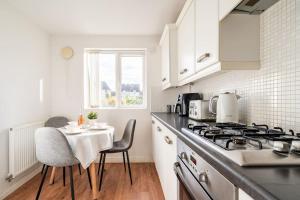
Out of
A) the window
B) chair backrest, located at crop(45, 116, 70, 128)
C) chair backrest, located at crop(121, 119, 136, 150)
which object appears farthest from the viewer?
the window

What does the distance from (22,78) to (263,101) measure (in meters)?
2.91

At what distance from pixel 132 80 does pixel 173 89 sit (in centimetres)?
81

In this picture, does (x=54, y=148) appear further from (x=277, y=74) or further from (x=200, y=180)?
(x=277, y=74)

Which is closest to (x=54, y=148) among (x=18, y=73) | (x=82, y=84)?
(x=18, y=73)

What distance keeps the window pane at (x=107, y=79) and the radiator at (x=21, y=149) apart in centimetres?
125

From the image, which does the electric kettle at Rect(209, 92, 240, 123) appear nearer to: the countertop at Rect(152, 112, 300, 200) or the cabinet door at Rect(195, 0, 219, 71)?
the cabinet door at Rect(195, 0, 219, 71)

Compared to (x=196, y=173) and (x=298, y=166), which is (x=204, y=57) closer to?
(x=196, y=173)

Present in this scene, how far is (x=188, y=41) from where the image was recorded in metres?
2.04

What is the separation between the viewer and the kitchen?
2.65 feet

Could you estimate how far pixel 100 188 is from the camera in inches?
102

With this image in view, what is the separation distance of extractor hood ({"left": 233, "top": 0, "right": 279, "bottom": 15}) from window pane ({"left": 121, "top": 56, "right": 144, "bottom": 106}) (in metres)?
2.72

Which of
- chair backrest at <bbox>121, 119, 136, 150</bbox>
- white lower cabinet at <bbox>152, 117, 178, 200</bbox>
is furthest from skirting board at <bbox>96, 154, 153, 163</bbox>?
white lower cabinet at <bbox>152, 117, 178, 200</bbox>

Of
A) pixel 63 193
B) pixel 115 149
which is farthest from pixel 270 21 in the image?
pixel 63 193

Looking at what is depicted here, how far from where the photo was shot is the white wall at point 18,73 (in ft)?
7.95
